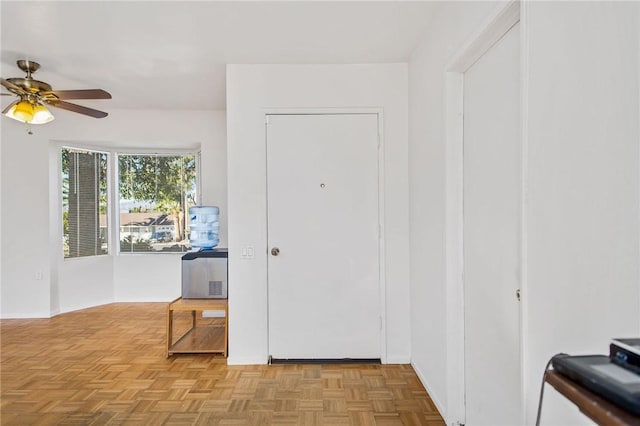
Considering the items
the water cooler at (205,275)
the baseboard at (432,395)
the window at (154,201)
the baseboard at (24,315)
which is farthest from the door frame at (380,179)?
the baseboard at (24,315)

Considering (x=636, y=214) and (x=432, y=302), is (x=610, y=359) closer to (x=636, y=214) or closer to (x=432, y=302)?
(x=636, y=214)

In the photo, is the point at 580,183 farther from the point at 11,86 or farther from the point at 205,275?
the point at 11,86

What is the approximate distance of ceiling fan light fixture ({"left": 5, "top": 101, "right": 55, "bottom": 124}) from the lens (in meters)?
2.91

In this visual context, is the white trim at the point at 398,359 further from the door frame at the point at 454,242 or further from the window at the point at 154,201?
the window at the point at 154,201

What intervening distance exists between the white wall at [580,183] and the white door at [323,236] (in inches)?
73.2

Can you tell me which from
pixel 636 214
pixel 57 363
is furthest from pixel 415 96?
pixel 57 363

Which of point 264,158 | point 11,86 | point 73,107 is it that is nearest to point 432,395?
point 264,158

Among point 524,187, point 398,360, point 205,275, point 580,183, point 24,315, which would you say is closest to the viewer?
point 580,183

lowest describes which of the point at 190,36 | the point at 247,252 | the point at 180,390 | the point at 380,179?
the point at 180,390

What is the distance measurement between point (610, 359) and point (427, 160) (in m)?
2.05

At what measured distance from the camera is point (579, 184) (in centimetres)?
109

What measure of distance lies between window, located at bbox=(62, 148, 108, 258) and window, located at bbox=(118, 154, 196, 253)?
242mm

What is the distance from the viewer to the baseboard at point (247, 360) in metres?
3.16

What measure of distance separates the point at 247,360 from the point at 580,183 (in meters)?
2.88
